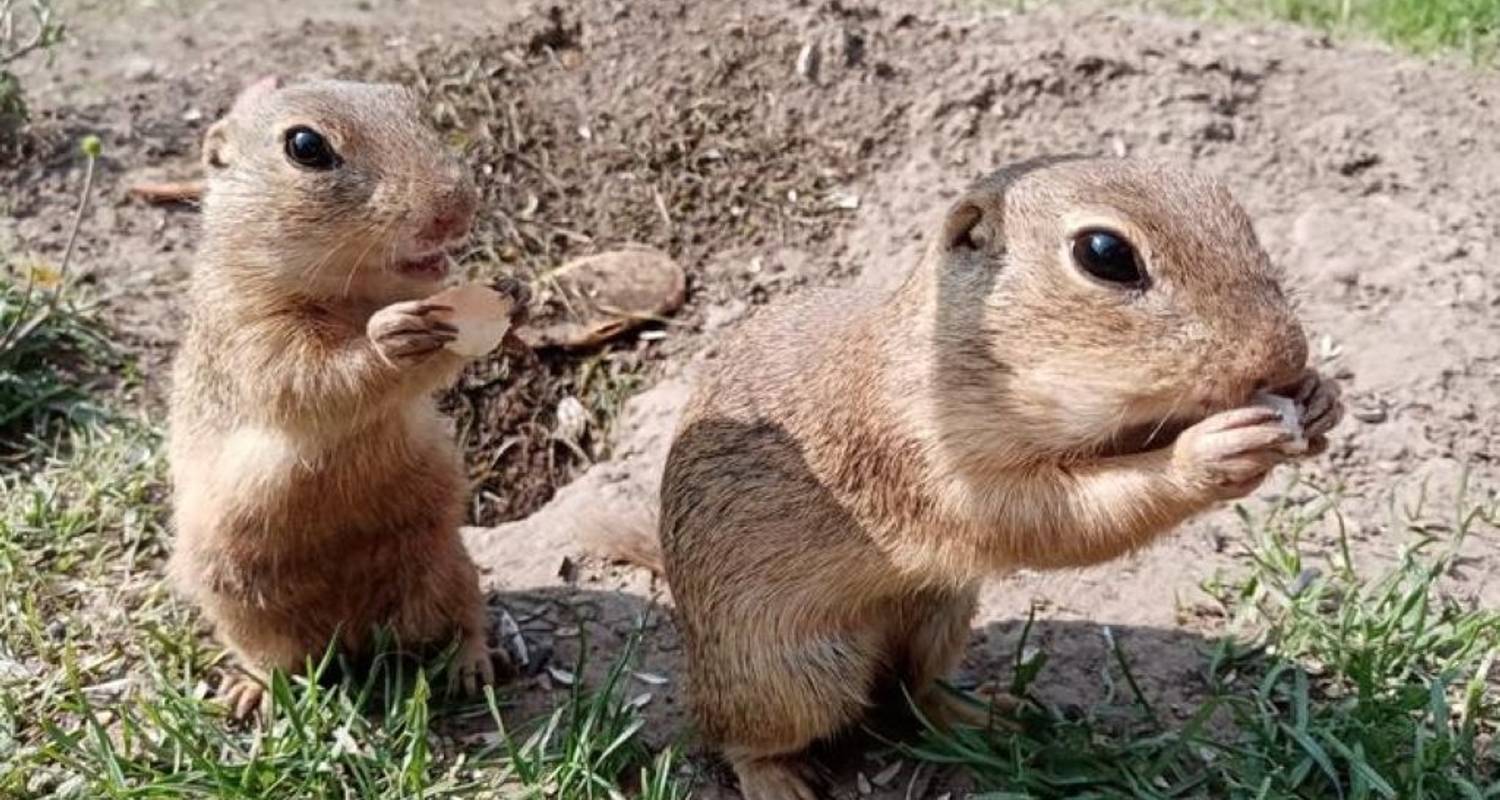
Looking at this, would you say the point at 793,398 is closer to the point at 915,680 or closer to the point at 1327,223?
the point at 915,680

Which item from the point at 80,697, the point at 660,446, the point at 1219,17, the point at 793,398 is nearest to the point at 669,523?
the point at 793,398

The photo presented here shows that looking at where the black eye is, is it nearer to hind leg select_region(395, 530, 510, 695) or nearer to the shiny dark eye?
hind leg select_region(395, 530, 510, 695)

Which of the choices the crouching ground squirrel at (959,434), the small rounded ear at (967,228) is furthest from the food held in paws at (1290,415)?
the small rounded ear at (967,228)

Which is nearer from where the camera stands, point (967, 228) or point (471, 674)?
point (967, 228)

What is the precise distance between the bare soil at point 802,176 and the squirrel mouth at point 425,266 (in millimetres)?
1245

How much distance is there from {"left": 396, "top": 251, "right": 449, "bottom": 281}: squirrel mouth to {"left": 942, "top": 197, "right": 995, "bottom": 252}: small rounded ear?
45.8 inches

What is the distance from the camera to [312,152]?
11.1ft

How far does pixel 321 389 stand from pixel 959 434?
143cm

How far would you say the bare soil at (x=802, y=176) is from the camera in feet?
14.6

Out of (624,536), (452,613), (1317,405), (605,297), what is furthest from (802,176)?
(1317,405)

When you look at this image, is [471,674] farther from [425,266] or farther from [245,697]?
[425,266]

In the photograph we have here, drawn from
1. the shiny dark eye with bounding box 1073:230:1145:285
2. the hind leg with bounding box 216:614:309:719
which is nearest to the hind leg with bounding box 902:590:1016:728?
the shiny dark eye with bounding box 1073:230:1145:285

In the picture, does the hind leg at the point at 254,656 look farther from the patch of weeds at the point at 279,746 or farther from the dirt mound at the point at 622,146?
the dirt mound at the point at 622,146

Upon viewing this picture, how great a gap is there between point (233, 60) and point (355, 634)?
360 cm
